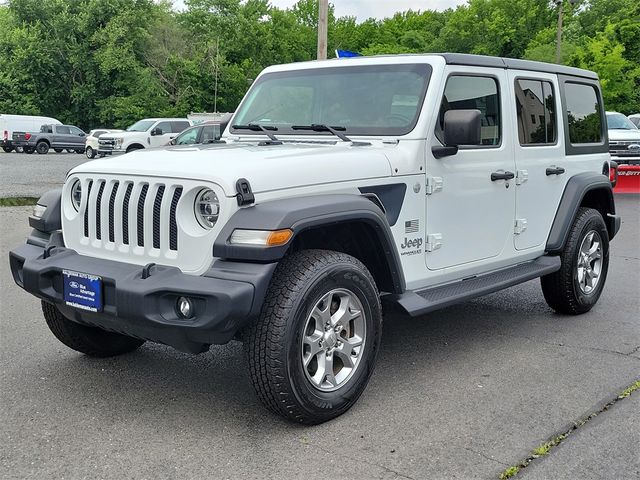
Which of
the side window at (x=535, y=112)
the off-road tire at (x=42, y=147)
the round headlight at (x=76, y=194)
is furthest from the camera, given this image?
the off-road tire at (x=42, y=147)

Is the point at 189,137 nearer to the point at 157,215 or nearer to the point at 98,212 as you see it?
the point at 98,212

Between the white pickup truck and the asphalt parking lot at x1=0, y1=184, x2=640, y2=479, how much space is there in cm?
2245

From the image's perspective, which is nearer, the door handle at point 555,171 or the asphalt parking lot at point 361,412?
the asphalt parking lot at point 361,412

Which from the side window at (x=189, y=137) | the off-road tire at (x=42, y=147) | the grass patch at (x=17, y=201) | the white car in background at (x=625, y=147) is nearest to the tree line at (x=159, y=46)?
the off-road tire at (x=42, y=147)

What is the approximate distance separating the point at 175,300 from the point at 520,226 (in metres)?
2.89

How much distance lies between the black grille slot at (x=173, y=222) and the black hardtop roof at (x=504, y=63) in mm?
2080

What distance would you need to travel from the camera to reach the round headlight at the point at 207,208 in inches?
136

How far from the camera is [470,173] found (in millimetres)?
4699

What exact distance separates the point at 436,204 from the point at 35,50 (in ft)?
157

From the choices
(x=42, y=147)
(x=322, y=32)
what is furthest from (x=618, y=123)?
(x=42, y=147)

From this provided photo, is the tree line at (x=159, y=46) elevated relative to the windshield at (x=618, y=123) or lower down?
elevated

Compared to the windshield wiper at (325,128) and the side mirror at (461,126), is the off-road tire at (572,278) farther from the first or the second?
the windshield wiper at (325,128)

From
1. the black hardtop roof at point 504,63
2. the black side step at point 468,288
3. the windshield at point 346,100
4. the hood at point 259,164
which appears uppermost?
the black hardtop roof at point 504,63

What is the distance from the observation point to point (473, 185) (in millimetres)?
4730
